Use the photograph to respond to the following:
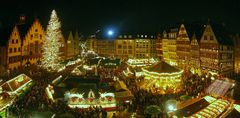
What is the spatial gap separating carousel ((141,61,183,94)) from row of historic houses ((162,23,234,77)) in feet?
45.3

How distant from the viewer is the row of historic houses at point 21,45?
46750mm

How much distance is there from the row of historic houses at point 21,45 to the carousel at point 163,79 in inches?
940

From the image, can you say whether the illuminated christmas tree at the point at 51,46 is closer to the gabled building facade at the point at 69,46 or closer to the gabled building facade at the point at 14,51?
the gabled building facade at the point at 14,51

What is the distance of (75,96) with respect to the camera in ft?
87.8

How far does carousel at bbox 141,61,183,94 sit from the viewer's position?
35228 millimetres

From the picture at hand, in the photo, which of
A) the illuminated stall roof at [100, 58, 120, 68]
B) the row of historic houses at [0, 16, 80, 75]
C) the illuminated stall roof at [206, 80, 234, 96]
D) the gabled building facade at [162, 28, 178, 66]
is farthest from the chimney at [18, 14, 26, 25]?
the illuminated stall roof at [206, 80, 234, 96]

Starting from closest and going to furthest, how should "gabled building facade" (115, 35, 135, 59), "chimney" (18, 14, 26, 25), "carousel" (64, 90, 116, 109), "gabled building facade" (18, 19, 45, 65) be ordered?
"carousel" (64, 90, 116, 109)
"gabled building facade" (18, 19, 45, 65)
"chimney" (18, 14, 26, 25)
"gabled building facade" (115, 35, 135, 59)

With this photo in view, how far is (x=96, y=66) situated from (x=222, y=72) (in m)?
21.0

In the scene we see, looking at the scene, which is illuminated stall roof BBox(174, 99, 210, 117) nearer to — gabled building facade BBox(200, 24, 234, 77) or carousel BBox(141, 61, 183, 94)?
carousel BBox(141, 61, 183, 94)

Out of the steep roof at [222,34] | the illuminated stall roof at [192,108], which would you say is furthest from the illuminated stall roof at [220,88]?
the steep roof at [222,34]

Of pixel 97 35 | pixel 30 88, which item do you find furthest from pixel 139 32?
pixel 30 88

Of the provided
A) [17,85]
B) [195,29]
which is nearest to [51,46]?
[17,85]

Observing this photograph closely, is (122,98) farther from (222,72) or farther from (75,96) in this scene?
(222,72)

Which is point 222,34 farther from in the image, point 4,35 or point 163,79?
point 4,35
